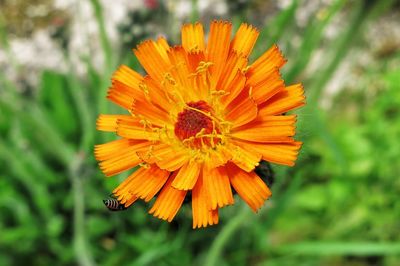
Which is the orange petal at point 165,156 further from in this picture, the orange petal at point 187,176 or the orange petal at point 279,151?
the orange petal at point 279,151

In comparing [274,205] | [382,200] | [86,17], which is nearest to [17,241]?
[274,205]

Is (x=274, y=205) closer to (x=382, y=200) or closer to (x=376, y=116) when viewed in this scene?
(x=382, y=200)

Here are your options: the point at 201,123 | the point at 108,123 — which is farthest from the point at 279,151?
the point at 108,123

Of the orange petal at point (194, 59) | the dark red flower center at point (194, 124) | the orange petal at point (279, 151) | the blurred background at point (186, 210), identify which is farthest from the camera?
the blurred background at point (186, 210)

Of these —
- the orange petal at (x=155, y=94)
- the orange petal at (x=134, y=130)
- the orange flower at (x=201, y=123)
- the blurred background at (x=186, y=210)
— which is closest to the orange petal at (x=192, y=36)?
the orange flower at (x=201, y=123)

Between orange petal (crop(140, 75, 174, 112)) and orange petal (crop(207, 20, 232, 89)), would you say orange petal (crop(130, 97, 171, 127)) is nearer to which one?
orange petal (crop(140, 75, 174, 112))

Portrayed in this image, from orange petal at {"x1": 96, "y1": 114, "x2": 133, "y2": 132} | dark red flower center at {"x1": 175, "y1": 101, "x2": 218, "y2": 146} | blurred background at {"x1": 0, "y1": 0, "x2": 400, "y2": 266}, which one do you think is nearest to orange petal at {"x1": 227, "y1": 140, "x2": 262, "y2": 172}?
dark red flower center at {"x1": 175, "y1": 101, "x2": 218, "y2": 146}
